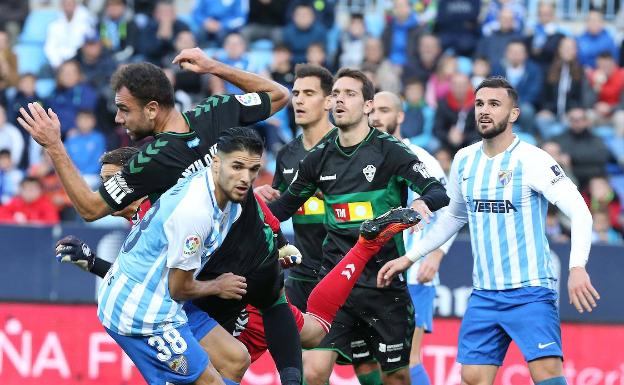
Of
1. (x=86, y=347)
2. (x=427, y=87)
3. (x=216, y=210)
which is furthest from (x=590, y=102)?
(x=216, y=210)

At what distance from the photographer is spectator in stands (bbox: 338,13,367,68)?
17.2 m

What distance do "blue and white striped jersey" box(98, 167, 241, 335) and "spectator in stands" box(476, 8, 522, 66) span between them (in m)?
10.5

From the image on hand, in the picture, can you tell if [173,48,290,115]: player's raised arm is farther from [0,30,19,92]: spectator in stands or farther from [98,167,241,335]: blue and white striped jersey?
[0,30,19,92]: spectator in stands

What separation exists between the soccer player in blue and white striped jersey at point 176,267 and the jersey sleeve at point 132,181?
28 cm

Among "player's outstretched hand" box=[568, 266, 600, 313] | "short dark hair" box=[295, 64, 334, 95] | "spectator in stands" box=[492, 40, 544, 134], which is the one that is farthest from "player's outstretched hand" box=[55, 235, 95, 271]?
"spectator in stands" box=[492, 40, 544, 134]

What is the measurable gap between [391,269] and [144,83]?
6.66ft

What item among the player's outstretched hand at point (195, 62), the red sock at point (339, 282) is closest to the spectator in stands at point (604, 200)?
the red sock at point (339, 282)

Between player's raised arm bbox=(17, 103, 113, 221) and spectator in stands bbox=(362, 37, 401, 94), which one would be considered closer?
player's raised arm bbox=(17, 103, 113, 221)

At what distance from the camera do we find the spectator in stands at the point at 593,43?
17.6 m

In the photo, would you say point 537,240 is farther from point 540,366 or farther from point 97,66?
point 97,66

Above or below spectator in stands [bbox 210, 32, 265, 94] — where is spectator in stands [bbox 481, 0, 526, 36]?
above

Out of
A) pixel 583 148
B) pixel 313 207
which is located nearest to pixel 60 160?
pixel 313 207

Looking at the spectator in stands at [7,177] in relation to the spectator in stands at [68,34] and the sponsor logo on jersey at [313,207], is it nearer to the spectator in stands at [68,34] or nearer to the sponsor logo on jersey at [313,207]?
the spectator in stands at [68,34]

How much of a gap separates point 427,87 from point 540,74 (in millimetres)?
1501
